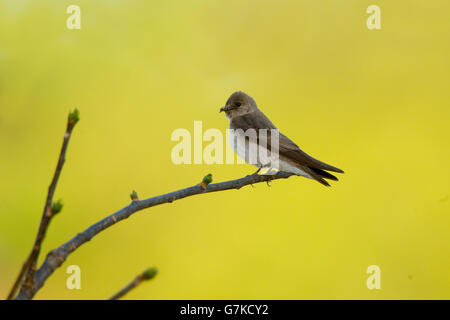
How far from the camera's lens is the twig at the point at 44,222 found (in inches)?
46.5

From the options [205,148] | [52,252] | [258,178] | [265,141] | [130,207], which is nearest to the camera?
[52,252]

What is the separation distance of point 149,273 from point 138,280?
3 centimetres

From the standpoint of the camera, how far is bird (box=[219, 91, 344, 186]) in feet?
11.5

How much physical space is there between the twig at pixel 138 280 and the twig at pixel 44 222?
258 millimetres

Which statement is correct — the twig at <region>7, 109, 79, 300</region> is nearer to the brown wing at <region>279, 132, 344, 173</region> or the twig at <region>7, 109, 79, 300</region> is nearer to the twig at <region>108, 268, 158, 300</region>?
the twig at <region>108, 268, 158, 300</region>

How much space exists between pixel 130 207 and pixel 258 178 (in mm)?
1537

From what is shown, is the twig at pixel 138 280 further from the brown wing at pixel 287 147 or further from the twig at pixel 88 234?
the brown wing at pixel 287 147

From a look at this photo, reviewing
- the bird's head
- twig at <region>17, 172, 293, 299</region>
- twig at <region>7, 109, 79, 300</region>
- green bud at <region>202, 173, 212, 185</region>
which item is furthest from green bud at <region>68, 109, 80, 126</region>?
the bird's head

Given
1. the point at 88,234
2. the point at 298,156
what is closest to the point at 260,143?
the point at 298,156

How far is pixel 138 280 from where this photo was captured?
107cm

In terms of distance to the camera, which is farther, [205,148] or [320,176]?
[205,148]

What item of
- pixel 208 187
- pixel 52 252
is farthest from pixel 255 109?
pixel 52 252

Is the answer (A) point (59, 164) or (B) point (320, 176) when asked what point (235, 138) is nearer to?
(B) point (320, 176)

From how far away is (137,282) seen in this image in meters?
1.07
